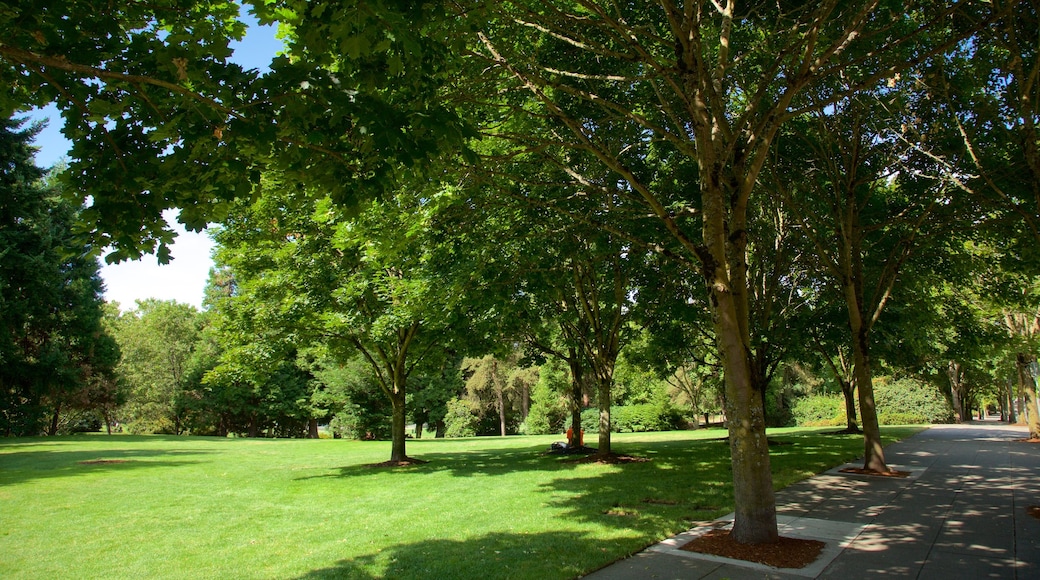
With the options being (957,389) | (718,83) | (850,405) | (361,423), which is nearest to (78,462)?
(361,423)

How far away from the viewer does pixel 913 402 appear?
42.2m

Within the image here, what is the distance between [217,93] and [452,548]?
577cm

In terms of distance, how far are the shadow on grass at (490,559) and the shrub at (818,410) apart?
38566 mm

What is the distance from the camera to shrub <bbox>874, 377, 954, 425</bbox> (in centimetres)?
4075

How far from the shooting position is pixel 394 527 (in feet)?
28.1

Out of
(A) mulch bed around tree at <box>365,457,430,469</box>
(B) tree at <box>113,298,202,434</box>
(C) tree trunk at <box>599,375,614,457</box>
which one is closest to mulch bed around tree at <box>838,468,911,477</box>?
(C) tree trunk at <box>599,375,614,457</box>

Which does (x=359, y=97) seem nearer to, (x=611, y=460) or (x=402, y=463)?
(x=611, y=460)

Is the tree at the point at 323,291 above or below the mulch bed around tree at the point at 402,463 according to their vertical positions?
above

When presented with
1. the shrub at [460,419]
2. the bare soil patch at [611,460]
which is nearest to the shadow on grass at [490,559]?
the bare soil patch at [611,460]

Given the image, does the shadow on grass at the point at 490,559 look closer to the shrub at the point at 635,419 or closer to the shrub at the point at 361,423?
the shrub at the point at 361,423

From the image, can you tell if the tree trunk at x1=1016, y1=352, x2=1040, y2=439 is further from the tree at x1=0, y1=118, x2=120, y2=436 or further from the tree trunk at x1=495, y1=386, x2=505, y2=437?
the tree at x1=0, y1=118, x2=120, y2=436

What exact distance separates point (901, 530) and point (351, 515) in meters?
8.30

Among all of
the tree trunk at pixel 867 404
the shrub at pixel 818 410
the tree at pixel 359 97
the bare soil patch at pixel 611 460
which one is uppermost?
the tree at pixel 359 97

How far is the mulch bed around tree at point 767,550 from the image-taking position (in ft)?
19.8
